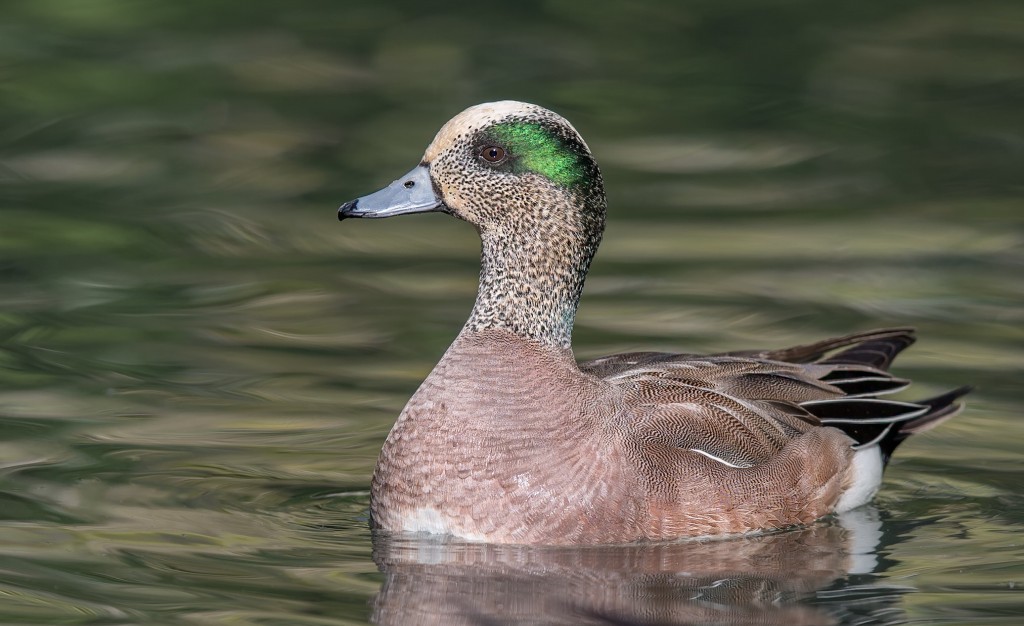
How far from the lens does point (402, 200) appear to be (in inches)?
253

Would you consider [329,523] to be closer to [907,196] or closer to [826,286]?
[826,286]

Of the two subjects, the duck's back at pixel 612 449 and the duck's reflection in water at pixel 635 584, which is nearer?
the duck's reflection in water at pixel 635 584

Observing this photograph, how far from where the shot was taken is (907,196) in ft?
35.0

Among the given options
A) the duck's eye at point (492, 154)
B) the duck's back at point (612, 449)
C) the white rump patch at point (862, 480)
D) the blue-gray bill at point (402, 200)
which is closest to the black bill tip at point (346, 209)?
the blue-gray bill at point (402, 200)

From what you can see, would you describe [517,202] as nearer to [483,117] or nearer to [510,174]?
[510,174]

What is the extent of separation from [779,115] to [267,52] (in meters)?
3.73

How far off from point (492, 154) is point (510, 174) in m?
0.10

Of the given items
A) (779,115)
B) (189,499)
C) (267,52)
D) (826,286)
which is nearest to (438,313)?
(826,286)

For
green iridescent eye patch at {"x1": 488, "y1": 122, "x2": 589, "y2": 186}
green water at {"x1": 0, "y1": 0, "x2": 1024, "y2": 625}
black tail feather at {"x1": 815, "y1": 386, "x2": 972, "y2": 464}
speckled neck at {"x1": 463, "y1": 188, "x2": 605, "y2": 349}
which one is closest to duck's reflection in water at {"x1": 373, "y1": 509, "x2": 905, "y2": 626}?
green water at {"x1": 0, "y1": 0, "x2": 1024, "y2": 625}

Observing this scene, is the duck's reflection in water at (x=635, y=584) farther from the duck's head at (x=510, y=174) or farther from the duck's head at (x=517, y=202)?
the duck's head at (x=510, y=174)

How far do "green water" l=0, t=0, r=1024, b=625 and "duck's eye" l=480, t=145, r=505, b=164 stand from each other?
134cm

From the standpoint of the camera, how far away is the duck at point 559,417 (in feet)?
19.9

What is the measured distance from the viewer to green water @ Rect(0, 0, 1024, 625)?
579 centimetres

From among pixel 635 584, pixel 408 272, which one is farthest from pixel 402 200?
pixel 408 272
